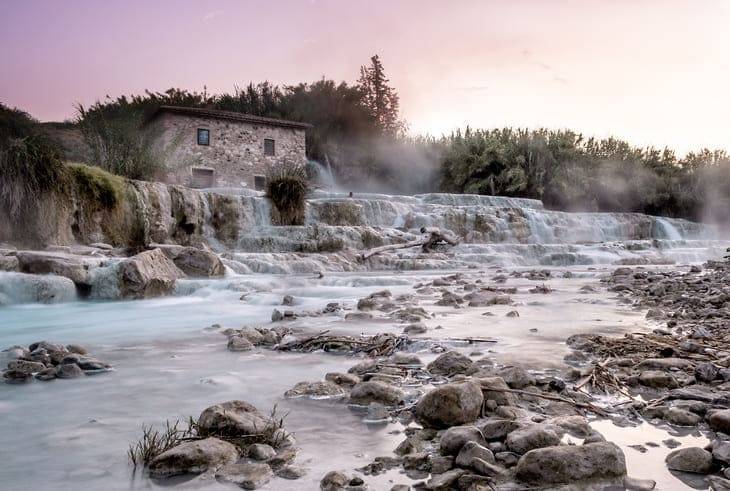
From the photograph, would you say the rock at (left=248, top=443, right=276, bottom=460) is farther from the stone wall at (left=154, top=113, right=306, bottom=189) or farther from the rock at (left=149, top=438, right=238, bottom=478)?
the stone wall at (left=154, top=113, right=306, bottom=189)

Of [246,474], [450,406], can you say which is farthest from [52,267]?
[450,406]

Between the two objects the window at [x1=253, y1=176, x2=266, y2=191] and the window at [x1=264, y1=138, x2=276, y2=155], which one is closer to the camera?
the window at [x1=253, y1=176, x2=266, y2=191]

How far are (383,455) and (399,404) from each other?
0.45m

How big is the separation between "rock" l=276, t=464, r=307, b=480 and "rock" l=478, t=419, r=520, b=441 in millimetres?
529

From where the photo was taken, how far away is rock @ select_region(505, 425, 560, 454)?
1.36m

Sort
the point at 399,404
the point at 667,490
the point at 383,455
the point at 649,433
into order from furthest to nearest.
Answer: the point at 399,404 → the point at 649,433 → the point at 383,455 → the point at 667,490

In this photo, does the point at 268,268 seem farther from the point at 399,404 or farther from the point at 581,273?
the point at 399,404

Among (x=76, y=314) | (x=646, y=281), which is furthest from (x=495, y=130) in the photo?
(x=76, y=314)

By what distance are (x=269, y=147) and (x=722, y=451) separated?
24.9m

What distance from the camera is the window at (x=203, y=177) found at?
22.8m

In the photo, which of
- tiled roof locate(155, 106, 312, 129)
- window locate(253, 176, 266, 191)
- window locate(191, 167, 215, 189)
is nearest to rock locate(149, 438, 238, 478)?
window locate(191, 167, 215, 189)

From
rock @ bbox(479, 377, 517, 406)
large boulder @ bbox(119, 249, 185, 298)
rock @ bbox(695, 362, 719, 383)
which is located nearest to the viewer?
rock @ bbox(479, 377, 517, 406)

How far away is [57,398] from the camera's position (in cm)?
206

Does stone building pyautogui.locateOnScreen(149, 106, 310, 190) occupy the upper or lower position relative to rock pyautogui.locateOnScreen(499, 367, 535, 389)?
upper
